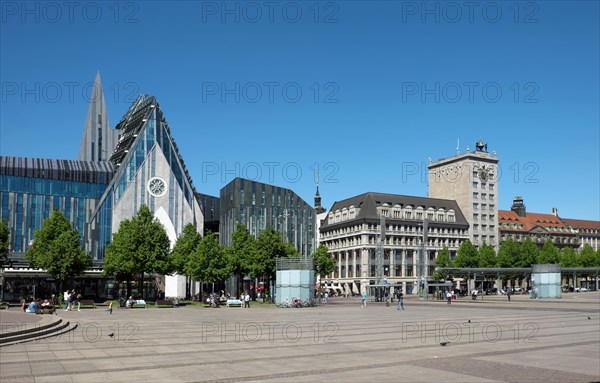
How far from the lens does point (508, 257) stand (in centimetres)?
13150

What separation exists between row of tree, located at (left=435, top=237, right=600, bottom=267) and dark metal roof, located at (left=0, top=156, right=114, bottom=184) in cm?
7280

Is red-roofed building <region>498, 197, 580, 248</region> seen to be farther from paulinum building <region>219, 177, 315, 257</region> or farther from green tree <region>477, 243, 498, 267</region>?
paulinum building <region>219, 177, 315, 257</region>

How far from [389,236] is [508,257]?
2570 cm

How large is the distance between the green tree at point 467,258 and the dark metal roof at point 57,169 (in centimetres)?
7290

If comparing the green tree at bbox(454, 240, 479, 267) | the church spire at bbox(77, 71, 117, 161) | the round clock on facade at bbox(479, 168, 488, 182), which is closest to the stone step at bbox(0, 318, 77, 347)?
the green tree at bbox(454, 240, 479, 267)

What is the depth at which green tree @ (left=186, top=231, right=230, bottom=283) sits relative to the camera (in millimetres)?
79812

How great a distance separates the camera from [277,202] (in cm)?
13238

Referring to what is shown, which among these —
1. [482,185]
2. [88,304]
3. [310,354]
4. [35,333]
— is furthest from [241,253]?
[482,185]

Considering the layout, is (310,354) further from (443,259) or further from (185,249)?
(443,259)

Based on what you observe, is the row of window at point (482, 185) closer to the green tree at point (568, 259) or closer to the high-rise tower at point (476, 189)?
the high-rise tower at point (476, 189)

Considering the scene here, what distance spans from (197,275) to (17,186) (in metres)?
45.8

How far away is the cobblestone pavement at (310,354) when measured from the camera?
19.6 m

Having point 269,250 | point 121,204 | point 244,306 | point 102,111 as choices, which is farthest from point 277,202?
point 102,111

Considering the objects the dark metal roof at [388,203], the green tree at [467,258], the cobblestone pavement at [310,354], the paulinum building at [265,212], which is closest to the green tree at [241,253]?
the paulinum building at [265,212]
